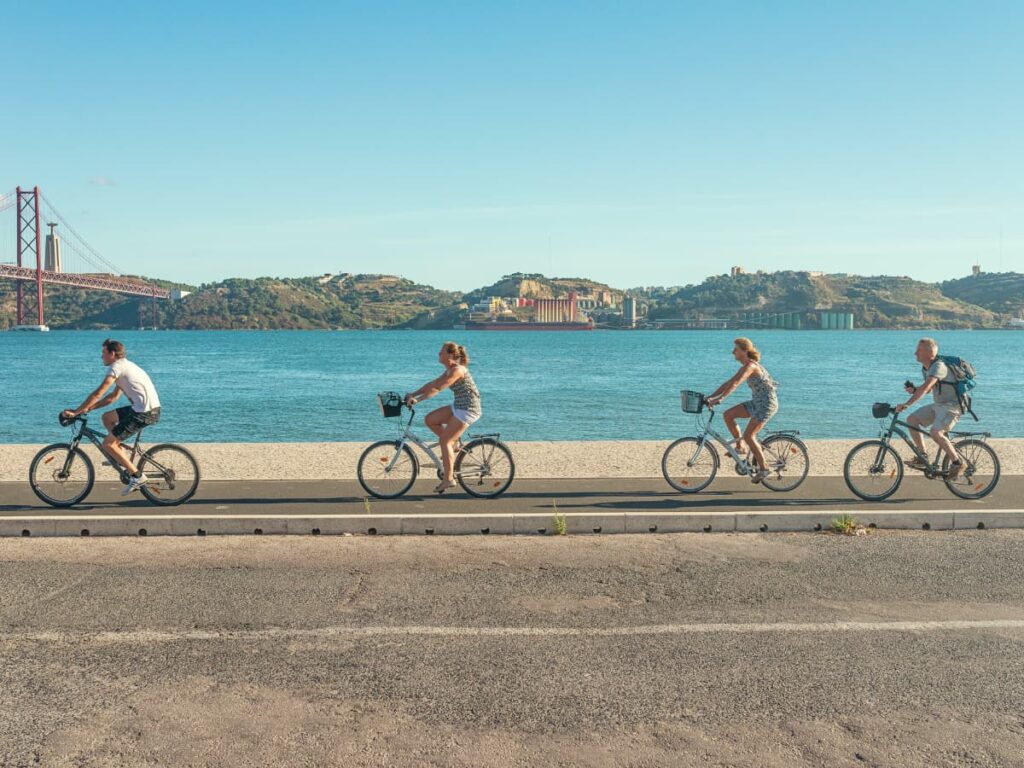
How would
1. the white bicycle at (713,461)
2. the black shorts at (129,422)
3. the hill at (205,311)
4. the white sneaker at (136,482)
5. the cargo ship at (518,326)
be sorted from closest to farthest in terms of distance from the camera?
the black shorts at (129,422), the white sneaker at (136,482), the white bicycle at (713,461), the hill at (205,311), the cargo ship at (518,326)

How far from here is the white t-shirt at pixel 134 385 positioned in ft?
30.7

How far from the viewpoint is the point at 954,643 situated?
550cm

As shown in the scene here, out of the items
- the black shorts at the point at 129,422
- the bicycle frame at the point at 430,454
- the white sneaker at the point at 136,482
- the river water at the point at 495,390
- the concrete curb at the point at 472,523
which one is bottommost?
the river water at the point at 495,390

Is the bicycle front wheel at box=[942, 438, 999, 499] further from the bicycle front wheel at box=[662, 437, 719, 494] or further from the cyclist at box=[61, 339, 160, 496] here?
the cyclist at box=[61, 339, 160, 496]

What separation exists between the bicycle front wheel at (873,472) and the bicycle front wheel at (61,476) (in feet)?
25.3

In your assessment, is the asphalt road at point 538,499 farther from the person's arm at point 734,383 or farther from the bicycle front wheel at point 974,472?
the person's arm at point 734,383

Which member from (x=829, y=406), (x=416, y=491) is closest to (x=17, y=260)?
(x=829, y=406)

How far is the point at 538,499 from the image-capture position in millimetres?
10016

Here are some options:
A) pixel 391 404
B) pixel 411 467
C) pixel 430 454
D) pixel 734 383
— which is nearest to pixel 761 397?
pixel 734 383

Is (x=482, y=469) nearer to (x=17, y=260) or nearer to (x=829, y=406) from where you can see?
(x=829, y=406)

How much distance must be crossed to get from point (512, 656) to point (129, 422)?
567cm

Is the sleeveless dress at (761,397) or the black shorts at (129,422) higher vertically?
the sleeveless dress at (761,397)

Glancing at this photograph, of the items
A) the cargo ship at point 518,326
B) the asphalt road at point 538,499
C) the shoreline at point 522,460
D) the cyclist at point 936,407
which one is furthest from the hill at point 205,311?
the cyclist at point 936,407

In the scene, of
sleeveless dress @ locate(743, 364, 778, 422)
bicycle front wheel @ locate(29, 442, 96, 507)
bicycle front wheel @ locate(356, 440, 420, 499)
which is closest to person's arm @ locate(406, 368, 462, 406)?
bicycle front wheel @ locate(356, 440, 420, 499)
